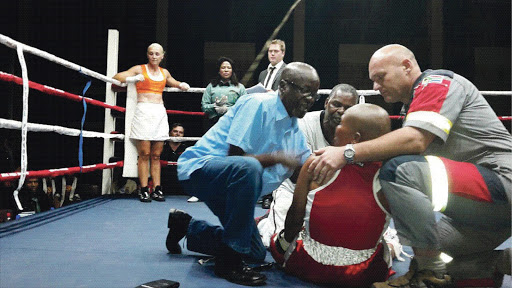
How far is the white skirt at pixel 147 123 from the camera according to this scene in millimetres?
3088

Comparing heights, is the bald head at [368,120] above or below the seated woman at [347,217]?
above

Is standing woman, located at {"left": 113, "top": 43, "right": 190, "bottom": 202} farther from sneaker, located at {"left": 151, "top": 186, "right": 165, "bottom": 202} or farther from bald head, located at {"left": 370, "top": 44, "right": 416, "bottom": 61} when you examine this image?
bald head, located at {"left": 370, "top": 44, "right": 416, "bottom": 61}

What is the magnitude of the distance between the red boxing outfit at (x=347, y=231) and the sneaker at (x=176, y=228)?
21.6 inches

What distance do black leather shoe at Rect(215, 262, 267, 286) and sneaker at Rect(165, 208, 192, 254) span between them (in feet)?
1.01

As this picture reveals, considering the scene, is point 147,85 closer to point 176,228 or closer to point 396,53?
point 176,228

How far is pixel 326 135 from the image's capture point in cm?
186

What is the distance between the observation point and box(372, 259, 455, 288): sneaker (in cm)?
101

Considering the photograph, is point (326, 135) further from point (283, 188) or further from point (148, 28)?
point (148, 28)

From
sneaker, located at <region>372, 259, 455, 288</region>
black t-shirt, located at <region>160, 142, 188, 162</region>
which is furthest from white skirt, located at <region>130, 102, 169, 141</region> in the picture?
sneaker, located at <region>372, 259, 455, 288</region>

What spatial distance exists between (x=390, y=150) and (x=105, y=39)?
202 inches

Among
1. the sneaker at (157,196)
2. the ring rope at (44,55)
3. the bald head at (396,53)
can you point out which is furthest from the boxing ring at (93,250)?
the bald head at (396,53)

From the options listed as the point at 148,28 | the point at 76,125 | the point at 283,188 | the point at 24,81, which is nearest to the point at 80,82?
the point at 76,125

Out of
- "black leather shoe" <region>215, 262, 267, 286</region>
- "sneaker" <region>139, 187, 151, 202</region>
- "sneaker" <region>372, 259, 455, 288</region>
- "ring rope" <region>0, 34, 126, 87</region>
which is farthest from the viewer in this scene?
"sneaker" <region>139, 187, 151, 202</region>

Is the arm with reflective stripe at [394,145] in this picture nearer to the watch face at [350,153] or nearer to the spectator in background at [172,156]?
the watch face at [350,153]
